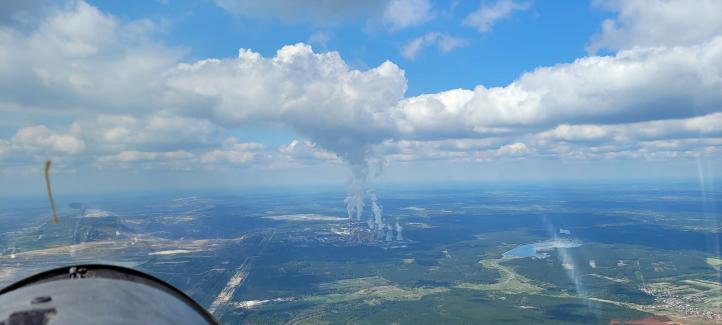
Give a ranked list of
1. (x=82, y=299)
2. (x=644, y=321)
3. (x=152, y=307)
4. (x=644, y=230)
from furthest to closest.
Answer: (x=644, y=230) < (x=644, y=321) < (x=152, y=307) < (x=82, y=299)

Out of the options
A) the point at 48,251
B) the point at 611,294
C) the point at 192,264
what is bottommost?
the point at 611,294

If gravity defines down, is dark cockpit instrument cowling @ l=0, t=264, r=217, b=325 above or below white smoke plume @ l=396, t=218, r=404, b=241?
above

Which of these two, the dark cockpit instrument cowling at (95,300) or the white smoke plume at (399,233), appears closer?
the dark cockpit instrument cowling at (95,300)

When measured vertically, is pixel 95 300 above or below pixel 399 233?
above

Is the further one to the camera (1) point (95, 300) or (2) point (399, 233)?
(2) point (399, 233)

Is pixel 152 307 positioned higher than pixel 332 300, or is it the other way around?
pixel 152 307

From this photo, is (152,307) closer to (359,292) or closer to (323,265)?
(359,292)

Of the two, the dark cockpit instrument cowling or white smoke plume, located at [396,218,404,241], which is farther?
white smoke plume, located at [396,218,404,241]

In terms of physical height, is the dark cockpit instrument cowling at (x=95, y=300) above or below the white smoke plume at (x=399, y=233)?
above

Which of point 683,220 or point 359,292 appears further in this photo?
point 683,220

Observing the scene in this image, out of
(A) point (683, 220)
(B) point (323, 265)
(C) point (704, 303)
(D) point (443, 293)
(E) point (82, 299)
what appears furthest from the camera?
(A) point (683, 220)

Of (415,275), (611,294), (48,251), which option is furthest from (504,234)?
(48,251)
